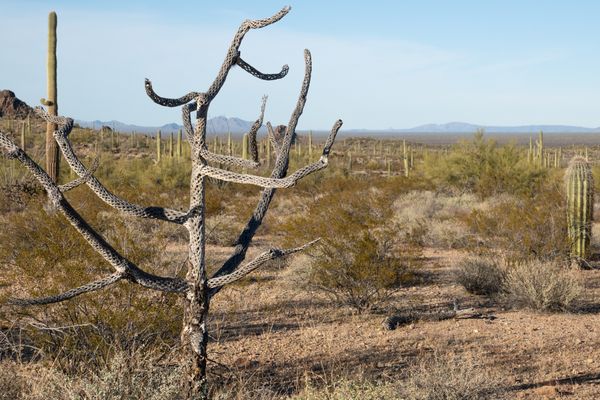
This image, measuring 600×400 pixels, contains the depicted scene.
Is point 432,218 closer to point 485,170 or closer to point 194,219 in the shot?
point 485,170

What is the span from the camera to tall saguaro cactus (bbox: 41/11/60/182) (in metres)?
15.9

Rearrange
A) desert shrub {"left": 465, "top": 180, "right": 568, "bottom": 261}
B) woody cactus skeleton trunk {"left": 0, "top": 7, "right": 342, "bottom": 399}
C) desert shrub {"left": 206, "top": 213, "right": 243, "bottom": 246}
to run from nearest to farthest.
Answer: woody cactus skeleton trunk {"left": 0, "top": 7, "right": 342, "bottom": 399}
desert shrub {"left": 465, "top": 180, "right": 568, "bottom": 261}
desert shrub {"left": 206, "top": 213, "right": 243, "bottom": 246}

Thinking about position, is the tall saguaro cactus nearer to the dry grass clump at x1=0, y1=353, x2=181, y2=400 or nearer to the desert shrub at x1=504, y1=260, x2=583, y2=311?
the desert shrub at x1=504, y1=260, x2=583, y2=311

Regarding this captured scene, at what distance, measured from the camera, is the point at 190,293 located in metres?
4.97

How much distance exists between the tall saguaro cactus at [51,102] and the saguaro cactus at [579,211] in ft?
35.8

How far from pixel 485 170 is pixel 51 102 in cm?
1574

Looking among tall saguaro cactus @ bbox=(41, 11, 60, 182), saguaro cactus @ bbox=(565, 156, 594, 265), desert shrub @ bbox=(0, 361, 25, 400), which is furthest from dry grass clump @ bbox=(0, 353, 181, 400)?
tall saguaro cactus @ bbox=(41, 11, 60, 182)

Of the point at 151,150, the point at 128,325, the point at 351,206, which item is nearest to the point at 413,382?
the point at 128,325

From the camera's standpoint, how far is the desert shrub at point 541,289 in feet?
33.6

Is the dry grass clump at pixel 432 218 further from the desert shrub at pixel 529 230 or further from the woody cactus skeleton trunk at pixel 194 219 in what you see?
the woody cactus skeleton trunk at pixel 194 219

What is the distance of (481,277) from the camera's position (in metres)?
11.6

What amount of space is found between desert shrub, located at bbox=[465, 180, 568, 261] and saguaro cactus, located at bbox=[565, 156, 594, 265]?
0.60 ft

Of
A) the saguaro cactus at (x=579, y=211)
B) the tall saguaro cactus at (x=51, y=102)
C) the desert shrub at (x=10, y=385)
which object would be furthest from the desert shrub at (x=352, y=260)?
the tall saguaro cactus at (x=51, y=102)

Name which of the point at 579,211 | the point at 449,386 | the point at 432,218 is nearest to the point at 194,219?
the point at 449,386
